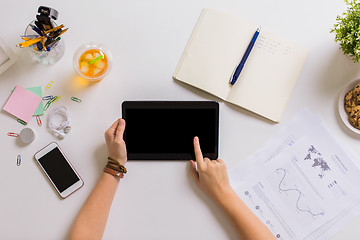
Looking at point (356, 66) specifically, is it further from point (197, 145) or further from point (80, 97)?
point (80, 97)

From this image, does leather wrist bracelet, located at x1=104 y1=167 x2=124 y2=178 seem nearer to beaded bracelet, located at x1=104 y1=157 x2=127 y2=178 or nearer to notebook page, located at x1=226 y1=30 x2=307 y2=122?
beaded bracelet, located at x1=104 y1=157 x2=127 y2=178

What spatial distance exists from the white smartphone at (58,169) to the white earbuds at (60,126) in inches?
1.7

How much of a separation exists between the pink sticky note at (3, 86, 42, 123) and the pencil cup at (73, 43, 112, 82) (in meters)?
0.17

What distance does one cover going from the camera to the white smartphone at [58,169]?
3.15 ft

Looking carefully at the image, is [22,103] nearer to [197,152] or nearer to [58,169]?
[58,169]

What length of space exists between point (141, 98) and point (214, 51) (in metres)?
0.27

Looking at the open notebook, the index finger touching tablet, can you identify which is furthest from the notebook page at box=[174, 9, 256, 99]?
the index finger touching tablet

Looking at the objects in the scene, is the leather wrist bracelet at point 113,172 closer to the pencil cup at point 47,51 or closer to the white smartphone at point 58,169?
the white smartphone at point 58,169

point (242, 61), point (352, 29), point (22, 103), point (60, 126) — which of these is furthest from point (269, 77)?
point (22, 103)

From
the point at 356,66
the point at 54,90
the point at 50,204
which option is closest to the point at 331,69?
the point at 356,66

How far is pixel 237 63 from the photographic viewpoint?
99 cm

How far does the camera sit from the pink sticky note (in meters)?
0.97

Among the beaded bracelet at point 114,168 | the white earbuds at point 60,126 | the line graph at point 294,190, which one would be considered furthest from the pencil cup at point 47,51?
the line graph at point 294,190

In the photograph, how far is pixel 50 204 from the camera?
3.17ft
